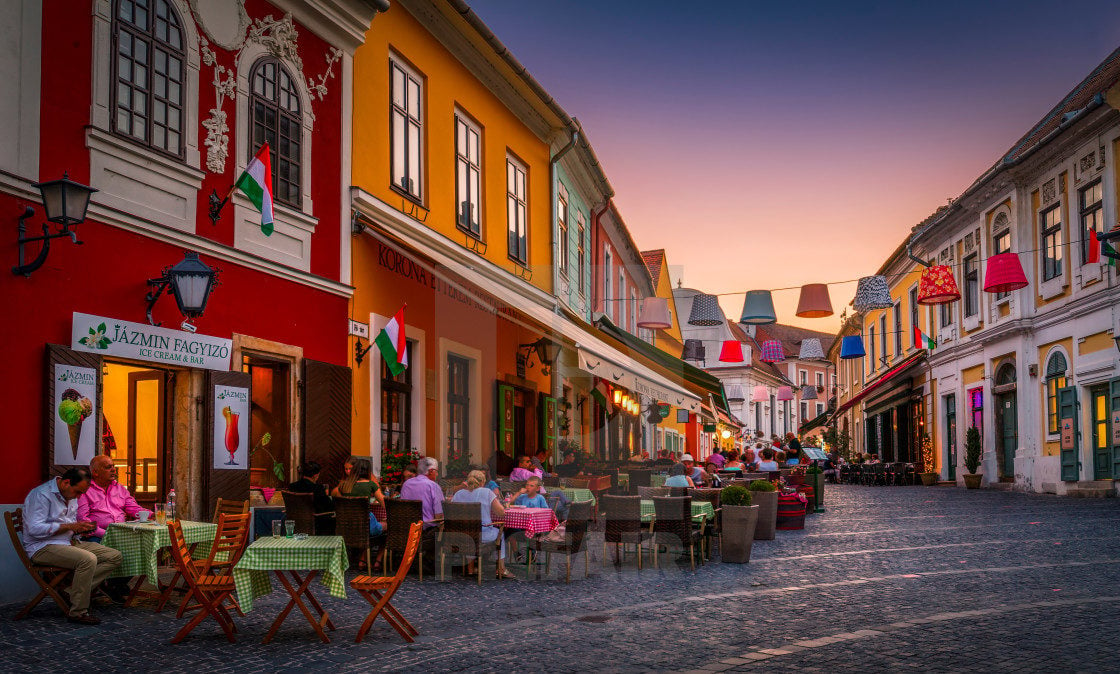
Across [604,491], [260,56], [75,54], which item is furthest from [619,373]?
[75,54]

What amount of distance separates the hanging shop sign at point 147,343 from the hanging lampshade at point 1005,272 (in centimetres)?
1441

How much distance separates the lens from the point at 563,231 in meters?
21.0

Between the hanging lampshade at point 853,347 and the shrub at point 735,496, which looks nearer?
the shrub at point 735,496

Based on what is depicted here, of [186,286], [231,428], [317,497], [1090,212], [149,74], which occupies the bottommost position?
[317,497]

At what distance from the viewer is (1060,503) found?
63.7 feet

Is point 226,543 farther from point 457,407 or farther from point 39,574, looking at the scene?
point 457,407

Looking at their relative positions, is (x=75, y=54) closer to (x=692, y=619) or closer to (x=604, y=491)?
(x=692, y=619)

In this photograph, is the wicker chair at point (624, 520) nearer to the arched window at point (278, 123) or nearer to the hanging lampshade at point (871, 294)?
the arched window at point (278, 123)

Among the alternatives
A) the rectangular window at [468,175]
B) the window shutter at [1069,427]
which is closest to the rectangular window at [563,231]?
the rectangular window at [468,175]

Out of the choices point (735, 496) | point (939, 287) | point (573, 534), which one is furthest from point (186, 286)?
point (939, 287)

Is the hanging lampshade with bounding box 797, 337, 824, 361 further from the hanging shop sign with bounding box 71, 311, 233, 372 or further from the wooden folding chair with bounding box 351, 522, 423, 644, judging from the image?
the wooden folding chair with bounding box 351, 522, 423, 644

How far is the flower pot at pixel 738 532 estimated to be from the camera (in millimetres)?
11211

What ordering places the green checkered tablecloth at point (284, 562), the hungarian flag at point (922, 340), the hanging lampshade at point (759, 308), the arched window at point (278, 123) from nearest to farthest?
the green checkered tablecloth at point (284, 562)
the arched window at point (278, 123)
the hanging lampshade at point (759, 308)
the hungarian flag at point (922, 340)

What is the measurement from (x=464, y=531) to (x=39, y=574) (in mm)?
3759
